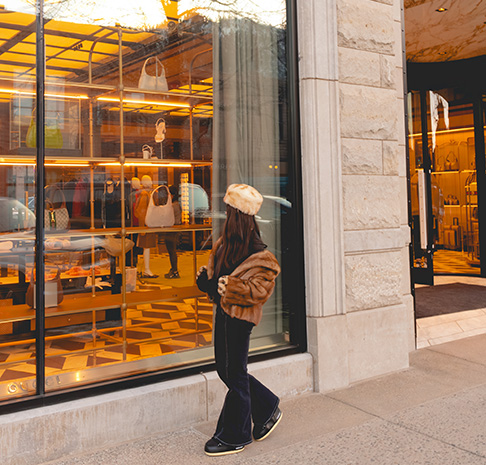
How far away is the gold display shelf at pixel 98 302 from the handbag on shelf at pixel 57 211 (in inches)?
31.1

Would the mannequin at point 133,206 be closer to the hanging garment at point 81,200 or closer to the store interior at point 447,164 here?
the hanging garment at point 81,200

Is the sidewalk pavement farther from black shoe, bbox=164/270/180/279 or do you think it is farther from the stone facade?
black shoe, bbox=164/270/180/279

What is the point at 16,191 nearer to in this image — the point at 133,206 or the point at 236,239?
the point at 133,206

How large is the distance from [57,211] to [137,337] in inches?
59.5

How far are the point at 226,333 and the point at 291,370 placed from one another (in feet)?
4.58

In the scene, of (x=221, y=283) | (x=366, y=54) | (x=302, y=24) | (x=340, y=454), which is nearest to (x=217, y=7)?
(x=302, y=24)

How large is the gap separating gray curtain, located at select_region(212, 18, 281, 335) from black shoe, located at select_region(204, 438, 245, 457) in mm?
1721

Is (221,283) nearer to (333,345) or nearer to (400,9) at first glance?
(333,345)

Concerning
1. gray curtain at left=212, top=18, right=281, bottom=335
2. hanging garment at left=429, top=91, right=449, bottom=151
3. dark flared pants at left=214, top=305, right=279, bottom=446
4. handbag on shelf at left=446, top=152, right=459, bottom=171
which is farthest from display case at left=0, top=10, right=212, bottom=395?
handbag on shelf at left=446, top=152, right=459, bottom=171

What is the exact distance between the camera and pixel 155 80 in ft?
19.5

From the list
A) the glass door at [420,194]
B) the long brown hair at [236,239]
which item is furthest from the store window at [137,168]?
the glass door at [420,194]

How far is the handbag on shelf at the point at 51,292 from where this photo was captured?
15.7ft

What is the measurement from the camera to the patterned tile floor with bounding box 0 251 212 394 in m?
4.93

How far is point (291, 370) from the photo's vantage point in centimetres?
482
